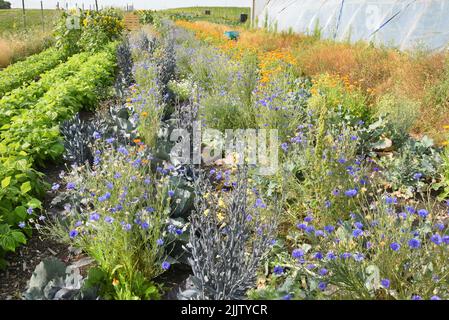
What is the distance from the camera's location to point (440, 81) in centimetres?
618

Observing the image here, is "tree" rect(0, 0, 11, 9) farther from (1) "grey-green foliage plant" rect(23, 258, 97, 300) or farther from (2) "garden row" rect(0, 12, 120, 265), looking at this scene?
Answer: (1) "grey-green foliage plant" rect(23, 258, 97, 300)

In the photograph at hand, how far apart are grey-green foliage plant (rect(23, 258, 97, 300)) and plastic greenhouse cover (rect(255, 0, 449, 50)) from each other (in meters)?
7.82

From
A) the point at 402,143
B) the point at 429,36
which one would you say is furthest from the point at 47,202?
the point at 429,36

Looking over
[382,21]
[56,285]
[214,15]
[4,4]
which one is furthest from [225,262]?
[214,15]

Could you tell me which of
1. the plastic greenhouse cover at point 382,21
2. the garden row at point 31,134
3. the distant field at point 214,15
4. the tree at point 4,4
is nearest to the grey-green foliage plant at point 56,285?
the garden row at point 31,134

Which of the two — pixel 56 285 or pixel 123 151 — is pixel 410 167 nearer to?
pixel 123 151

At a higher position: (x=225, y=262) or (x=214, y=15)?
(x=214, y=15)

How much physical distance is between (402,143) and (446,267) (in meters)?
2.76

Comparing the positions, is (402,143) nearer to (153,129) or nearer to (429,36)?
(153,129)

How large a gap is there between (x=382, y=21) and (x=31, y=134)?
934 cm

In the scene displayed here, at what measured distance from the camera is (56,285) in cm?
216

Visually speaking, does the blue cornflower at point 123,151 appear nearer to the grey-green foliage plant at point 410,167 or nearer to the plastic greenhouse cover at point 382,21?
the grey-green foliage plant at point 410,167

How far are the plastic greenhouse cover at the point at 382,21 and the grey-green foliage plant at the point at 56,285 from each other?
782 cm

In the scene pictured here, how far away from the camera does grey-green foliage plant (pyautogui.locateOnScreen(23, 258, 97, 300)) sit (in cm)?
210
